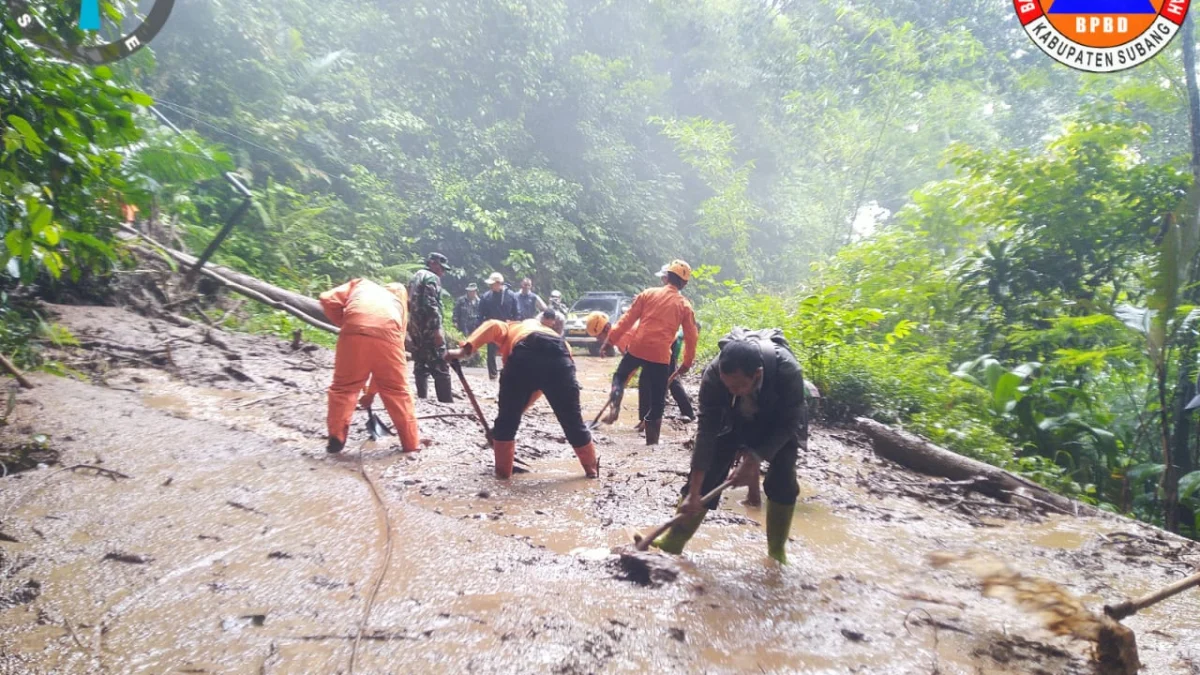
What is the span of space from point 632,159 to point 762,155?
269 inches

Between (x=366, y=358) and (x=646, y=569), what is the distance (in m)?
2.69

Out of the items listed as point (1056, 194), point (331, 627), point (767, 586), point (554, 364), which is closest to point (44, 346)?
point (554, 364)

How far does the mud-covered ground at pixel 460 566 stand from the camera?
2.21 m

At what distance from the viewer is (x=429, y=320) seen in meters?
6.05

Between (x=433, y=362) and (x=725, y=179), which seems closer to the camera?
(x=433, y=362)

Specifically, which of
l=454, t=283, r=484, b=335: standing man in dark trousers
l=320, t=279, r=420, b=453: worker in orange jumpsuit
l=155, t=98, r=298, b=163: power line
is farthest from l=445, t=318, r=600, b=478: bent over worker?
l=155, t=98, r=298, b=163: power line

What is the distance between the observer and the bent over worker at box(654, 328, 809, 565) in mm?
2986

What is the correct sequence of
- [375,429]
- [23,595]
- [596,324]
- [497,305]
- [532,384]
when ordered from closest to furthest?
[23,595] → [532,384] → [375,429] → [596,324] → [497,305]

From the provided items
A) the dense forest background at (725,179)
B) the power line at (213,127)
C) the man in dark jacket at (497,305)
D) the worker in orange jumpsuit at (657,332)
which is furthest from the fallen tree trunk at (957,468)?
the power line at (213,127)

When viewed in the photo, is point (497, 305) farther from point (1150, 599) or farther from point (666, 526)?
point (1150, 599)

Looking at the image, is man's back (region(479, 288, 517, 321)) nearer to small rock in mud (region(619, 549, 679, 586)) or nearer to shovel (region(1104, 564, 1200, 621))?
small rock in mud (region(619, 549, 679, 586))

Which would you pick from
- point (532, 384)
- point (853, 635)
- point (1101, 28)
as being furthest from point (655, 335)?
point (1101, 28)

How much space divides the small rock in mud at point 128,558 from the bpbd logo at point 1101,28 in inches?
269

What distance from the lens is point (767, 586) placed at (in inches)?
119
